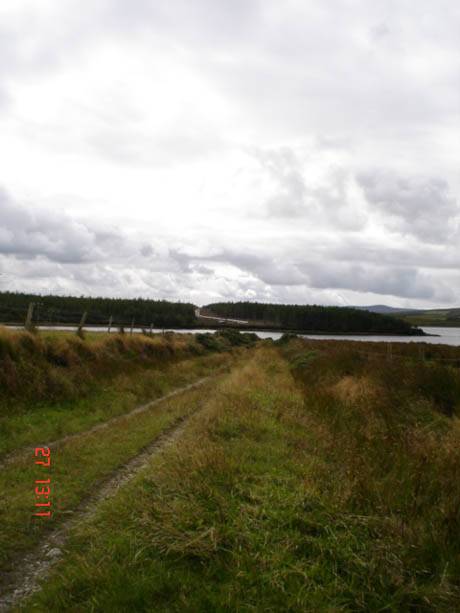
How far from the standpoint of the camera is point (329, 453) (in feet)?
27.0

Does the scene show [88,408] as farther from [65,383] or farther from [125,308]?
[125,308]

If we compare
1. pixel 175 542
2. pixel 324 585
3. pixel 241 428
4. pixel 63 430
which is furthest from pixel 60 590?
pixel 63 430

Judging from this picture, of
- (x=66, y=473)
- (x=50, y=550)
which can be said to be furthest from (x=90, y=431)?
(x=50, y=550)

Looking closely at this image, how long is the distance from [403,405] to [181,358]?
20324mm

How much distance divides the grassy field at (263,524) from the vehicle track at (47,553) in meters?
0.14

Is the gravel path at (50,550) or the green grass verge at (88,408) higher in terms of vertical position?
the gravel path at (50,550)

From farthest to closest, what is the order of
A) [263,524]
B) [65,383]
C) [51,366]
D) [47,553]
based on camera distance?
[51,366], [65,383], [263,524], [47,553]

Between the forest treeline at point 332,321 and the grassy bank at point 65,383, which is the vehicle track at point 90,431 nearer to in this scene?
→ the grassy bank at point 65,383

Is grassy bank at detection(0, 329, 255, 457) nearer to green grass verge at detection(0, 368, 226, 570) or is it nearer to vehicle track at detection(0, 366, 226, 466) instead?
vehicle track at detection(0, 366, 226, 466)

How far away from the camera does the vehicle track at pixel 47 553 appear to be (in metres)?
4.27
